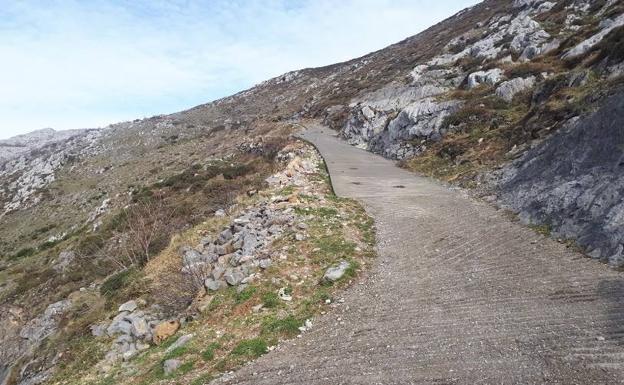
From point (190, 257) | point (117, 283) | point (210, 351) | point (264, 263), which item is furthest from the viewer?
point (117, 283)

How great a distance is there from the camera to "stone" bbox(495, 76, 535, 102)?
27.8m

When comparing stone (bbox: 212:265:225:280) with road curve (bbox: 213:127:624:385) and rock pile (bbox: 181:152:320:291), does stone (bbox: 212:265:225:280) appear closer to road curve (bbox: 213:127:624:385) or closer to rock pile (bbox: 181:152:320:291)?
rock pile (bbox: 181:152:320:291)

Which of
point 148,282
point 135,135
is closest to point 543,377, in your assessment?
point 148,282

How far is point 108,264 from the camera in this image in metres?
21.6

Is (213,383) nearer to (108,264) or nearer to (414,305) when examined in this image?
(414,305)

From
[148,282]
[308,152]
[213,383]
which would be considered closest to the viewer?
[213,383]

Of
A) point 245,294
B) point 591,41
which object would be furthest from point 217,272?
point 591,41

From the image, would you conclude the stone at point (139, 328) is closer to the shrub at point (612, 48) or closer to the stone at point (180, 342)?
the stone at point (180, 342)

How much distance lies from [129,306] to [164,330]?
263 centimetres

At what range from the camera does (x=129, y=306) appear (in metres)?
12.5

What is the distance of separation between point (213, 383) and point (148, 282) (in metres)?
6.84

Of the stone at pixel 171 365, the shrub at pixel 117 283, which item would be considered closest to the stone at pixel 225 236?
the shrub at pixel 117 283

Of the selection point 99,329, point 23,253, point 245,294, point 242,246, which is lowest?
point 23,253

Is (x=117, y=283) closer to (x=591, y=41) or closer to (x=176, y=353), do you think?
(x=176, y=353)
